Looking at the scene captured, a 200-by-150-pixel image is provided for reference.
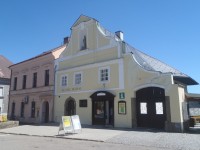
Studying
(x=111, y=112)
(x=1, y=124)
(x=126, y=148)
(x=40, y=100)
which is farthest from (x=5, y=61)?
(x=126, y=148)

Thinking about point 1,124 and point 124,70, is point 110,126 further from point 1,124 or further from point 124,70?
point 1,124

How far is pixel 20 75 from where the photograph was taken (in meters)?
29.4

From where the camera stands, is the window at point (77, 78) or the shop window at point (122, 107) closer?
the shop window at point (122, 107)

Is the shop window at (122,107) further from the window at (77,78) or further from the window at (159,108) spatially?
the window at (77,78)

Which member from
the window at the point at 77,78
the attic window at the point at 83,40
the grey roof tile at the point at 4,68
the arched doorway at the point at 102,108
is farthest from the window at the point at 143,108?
the grey roof tile at the point at 4,68

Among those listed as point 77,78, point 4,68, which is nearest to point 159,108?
point 77,78

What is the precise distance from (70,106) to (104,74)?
5.58m

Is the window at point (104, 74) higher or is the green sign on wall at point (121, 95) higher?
the window at point (104, 74)

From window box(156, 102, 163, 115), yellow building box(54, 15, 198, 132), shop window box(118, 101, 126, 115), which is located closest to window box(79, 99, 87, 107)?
yellow building box(54, 15, 198, 132)

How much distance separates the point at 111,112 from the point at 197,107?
9309 mm

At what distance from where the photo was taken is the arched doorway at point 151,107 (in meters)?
16.0

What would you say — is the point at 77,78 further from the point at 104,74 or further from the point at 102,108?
the point at 102,108

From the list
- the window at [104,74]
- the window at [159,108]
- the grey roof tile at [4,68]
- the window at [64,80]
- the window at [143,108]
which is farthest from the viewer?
the grey roof tile at [4,68]

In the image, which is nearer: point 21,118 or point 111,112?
point 111,112
